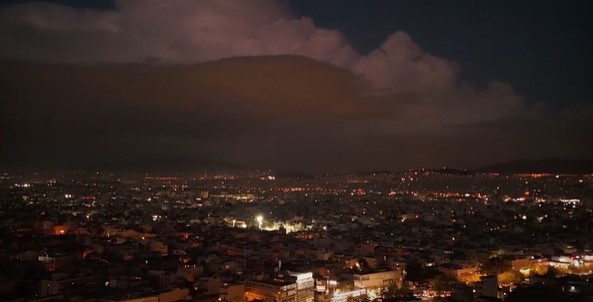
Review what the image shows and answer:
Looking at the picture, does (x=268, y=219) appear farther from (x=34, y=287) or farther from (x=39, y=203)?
(x=34, y=287)

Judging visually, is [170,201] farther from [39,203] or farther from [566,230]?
[566,230]

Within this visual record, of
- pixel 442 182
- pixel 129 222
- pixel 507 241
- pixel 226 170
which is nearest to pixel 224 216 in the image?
pixel 129 222

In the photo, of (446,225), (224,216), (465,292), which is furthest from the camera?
(224,216)

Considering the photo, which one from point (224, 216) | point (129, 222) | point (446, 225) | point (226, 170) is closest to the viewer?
point (129, 222)

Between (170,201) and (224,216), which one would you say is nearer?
(224,216)

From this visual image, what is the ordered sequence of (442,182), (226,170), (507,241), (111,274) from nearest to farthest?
(111,274)
(507,241)
(442,182)
(226,170)

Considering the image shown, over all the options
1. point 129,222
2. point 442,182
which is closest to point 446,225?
point 129,222
